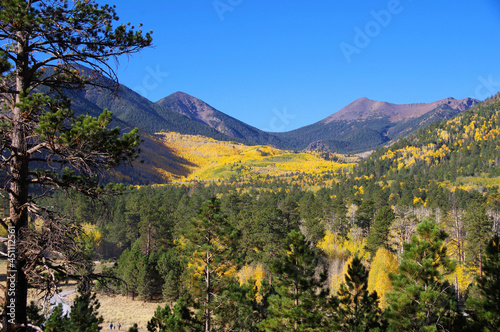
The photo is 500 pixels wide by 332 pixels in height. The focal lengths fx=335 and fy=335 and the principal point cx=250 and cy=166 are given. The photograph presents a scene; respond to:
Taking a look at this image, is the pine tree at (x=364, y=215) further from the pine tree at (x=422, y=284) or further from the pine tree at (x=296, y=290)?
the pine tree at (x=422, y=284)

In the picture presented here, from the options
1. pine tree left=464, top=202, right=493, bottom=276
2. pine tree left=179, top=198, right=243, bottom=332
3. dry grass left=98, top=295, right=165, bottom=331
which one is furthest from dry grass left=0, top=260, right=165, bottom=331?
pine tree left=464, top=202, right=493, bottom=276

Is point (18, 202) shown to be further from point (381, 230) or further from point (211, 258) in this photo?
point (381, 230)

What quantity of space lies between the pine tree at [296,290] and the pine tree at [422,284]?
14.4 feet

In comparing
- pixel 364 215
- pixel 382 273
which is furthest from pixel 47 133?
pixel 364 215

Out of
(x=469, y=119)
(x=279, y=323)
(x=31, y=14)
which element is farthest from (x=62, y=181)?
(x=469, y=119)

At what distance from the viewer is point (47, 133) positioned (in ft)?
19.7

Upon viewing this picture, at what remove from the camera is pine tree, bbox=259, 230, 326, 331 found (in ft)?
61.1

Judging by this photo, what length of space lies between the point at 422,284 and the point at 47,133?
626 inches

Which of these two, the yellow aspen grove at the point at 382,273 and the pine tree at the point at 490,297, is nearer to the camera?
the pine tree at the point at 490,297

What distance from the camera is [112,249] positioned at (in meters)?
70.5

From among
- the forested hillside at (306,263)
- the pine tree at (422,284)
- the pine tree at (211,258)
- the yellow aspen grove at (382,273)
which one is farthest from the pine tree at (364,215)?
the pine tree at (211,258)

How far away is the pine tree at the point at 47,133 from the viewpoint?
6191 millimetres

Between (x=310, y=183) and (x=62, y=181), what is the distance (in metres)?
167

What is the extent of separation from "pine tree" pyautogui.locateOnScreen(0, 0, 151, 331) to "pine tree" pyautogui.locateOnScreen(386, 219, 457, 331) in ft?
44.1
